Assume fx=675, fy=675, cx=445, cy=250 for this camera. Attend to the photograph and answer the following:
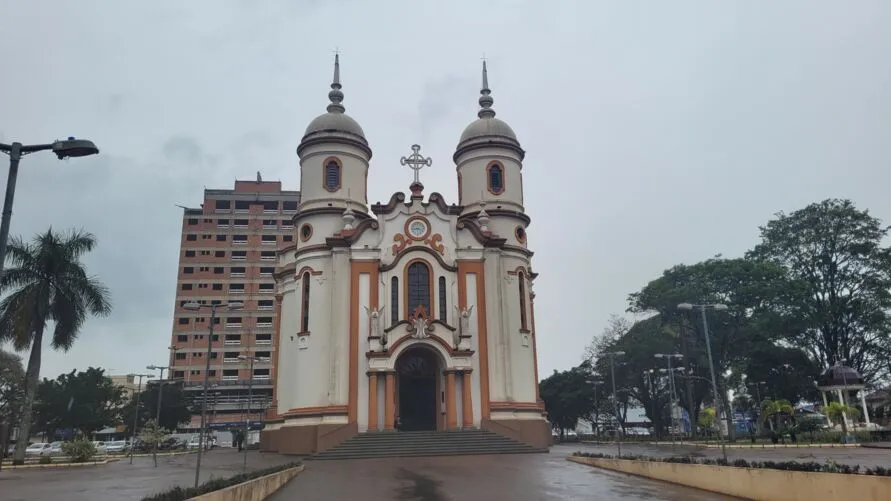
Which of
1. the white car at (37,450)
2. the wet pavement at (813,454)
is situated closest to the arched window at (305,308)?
the wet pavement at (813,454)

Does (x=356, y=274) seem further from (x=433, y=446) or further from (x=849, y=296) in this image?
(x=849, y=296)

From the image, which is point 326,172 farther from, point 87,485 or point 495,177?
point 87,485

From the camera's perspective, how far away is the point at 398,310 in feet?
117

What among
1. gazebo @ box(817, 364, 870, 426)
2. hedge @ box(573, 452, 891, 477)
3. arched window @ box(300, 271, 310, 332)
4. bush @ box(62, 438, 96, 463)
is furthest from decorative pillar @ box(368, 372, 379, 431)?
gazebo @ box(817, 364, 870, 426)

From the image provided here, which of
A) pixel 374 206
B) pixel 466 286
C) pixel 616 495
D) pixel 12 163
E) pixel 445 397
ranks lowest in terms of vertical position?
pixel 616 495

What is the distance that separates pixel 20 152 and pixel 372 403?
24733 mm

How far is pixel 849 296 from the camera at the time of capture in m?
49.9

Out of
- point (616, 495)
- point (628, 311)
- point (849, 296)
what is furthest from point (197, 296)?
point (616, 495)

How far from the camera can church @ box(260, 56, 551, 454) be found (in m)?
33.9

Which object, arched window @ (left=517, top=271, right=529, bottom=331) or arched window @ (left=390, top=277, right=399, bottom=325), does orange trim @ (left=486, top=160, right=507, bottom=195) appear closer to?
arched window @ (left=517, top=271, right=529, bottom=331)

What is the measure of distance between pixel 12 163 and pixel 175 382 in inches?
2499

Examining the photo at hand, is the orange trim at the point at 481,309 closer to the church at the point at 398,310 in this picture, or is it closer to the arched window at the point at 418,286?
the church at the point at 398,310

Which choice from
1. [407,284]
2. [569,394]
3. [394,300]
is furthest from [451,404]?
[569,394]

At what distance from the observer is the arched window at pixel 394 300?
35.6m
